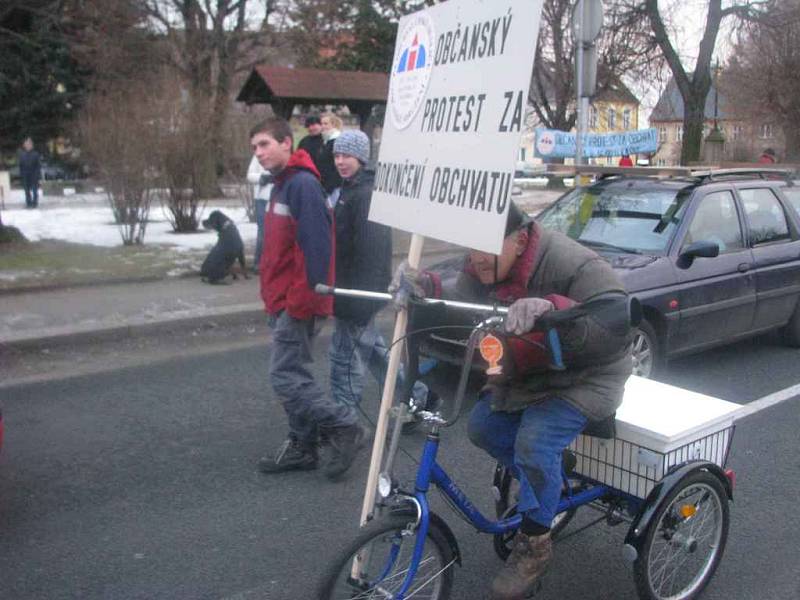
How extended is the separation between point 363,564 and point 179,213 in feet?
41.9

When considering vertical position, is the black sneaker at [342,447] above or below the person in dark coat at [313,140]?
below

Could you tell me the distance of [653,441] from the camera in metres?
3.41

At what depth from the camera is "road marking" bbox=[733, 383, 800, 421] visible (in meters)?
6.30

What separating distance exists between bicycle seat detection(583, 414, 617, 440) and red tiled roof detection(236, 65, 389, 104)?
14.6 meters

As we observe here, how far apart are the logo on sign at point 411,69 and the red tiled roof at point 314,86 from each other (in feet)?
46.0

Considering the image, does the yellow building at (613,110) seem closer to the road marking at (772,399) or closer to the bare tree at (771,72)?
the bare tree at (771,72)

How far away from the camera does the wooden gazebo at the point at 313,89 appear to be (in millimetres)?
17453

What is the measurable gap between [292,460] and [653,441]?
2385mm

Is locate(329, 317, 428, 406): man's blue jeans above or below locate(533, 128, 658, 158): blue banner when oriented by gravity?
below

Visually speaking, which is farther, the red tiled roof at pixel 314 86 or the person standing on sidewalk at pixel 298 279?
the red tiled roof at pixel 314 86

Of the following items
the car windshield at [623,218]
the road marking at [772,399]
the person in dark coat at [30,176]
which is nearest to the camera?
the road marking at [772,399]

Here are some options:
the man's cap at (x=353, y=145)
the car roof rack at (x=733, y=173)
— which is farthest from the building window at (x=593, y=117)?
the man's cap at (x=353, y=145)

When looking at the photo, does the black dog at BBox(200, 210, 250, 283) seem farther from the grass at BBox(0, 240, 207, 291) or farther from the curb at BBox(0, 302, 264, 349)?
the curb at BBox(0, 302, 264, 349)

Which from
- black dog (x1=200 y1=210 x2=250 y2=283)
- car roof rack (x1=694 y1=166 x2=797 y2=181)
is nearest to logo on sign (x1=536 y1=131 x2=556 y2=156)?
car roof rack (x1=694 y1=166 x2=797 y2=181)
